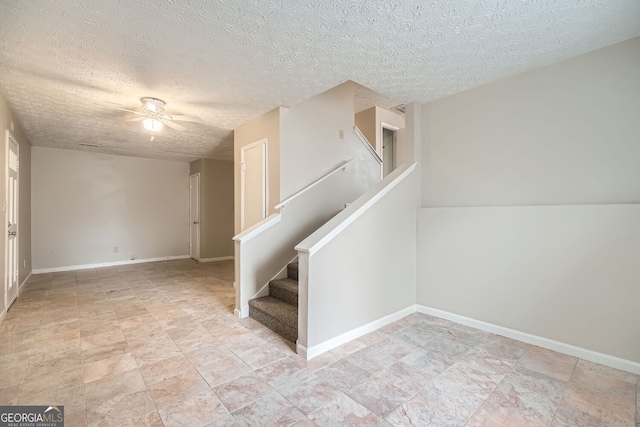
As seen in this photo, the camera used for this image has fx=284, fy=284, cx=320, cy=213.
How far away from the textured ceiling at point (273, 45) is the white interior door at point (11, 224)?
0.84 meters

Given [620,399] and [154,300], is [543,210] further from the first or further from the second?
[154,300]

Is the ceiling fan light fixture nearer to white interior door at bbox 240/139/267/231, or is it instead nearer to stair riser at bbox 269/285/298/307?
white interior door at bbox 240/139/267/231

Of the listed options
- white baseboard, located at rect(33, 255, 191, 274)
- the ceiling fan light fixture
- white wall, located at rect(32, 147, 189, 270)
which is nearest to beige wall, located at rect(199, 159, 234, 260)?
white wall, located at rect(32, 147, 189, 270)

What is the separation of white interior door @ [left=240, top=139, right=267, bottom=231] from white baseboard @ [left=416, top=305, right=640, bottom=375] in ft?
8.13

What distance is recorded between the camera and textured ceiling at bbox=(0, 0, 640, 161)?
5.76ft

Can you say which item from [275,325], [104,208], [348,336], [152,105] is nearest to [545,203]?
[348,336]

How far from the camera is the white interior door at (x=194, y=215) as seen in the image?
6956 millimetres

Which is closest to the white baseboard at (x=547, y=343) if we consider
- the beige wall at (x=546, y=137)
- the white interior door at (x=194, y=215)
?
the beige wall at (x=546, y=137)

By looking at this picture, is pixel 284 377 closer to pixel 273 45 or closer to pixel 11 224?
pixel 273 45

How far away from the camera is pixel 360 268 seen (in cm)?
270

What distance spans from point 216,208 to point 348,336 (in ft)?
17.9

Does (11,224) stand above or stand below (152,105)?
below

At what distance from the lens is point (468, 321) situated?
115 inches

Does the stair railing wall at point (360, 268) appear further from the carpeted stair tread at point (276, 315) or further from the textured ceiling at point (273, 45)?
the textured ceiling at point (273, 45)
